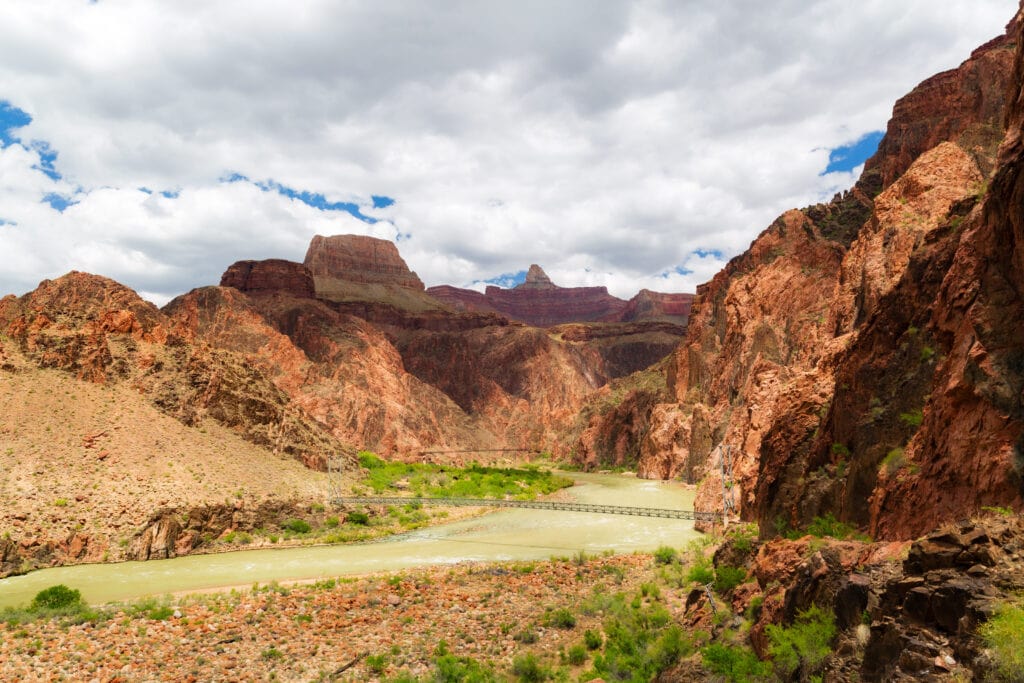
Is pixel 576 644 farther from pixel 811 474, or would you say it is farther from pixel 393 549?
pixel 393 549

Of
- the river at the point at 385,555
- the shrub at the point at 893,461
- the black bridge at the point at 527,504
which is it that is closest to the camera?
the shrub at the point at 893,461

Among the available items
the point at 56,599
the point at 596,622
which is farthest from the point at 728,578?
the point at 56,599

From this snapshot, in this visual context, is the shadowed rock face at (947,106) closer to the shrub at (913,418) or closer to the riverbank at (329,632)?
the shrub at (913,418)

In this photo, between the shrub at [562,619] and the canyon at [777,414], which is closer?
the canyon at [777,414]

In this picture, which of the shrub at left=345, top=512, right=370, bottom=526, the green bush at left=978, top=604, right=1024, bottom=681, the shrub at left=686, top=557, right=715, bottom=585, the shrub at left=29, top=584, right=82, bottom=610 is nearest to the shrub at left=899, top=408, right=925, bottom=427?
the green bush at left=978, top=604, right=1024, bottom=681

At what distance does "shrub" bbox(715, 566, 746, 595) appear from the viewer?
16.1 m

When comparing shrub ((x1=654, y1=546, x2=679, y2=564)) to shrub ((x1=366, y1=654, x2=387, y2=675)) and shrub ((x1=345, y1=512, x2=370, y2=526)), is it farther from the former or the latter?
shrub ((x1=345, y1=512, x2=370, y2=526))

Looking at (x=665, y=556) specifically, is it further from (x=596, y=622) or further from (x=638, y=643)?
(x=638, y=643)

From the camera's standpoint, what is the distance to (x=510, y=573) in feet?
94.8

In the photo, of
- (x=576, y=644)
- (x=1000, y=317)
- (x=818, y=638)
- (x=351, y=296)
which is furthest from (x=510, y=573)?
(x=351, y=296)

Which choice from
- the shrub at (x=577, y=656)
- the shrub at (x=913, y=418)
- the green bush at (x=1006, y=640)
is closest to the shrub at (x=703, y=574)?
the shrub at (x=577, y=656)

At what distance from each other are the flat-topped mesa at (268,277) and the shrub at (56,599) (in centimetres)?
12066

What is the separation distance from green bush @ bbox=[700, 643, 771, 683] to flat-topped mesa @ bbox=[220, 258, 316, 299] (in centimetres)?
13801

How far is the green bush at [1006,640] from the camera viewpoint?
5469 mm
